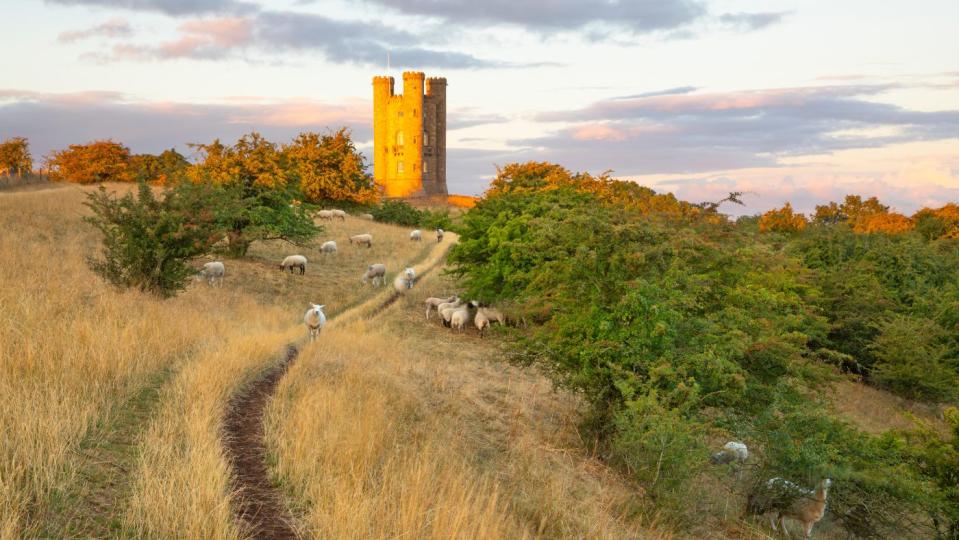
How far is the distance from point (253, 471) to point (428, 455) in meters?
2.18

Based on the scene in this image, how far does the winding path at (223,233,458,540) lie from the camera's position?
631 centimetres

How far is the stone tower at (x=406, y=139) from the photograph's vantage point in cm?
11238

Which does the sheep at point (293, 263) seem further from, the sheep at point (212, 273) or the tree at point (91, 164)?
the tree at point (91, 164)

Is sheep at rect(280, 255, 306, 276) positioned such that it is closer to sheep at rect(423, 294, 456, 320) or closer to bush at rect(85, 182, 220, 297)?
sheep at rect(423, 294, 456, 320)

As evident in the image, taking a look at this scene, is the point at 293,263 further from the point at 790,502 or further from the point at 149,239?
the point at 790,502

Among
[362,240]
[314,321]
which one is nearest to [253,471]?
[314,321]

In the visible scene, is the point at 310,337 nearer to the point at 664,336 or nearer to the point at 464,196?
the point at 664,336

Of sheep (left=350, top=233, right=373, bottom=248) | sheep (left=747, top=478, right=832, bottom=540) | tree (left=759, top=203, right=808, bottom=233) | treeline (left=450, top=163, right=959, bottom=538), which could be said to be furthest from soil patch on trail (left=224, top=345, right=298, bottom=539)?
tree (left=759, top=203, right=808, bottom=233)

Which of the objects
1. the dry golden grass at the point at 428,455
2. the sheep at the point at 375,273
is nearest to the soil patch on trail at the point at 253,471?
the dry golden grass at the point at 428,455

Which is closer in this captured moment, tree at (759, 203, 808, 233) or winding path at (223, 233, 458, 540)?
winding path at (223, 233, 458, 540)

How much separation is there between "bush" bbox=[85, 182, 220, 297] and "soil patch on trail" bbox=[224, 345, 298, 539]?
30.3 ft

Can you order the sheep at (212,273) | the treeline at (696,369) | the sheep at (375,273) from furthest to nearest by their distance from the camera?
the sheep at (375,273), the sheep at (212,273), the treeline at (696,369)

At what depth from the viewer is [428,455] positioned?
28.6 ft

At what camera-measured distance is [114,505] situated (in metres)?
6.03
